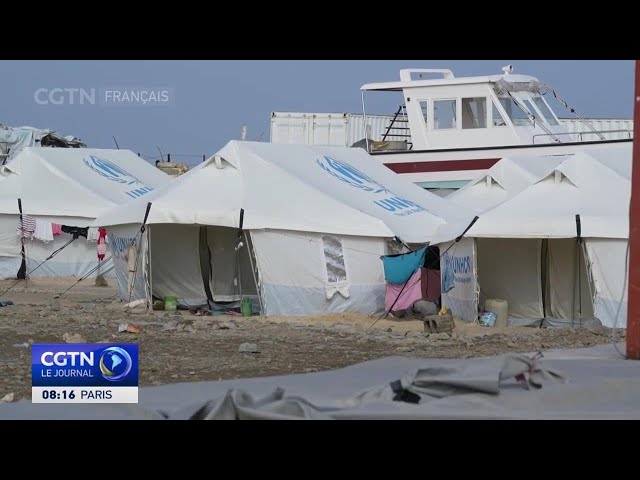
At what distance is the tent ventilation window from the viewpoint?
19125 mm

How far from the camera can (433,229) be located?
21016mm

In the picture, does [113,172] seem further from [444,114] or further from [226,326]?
[226,326]

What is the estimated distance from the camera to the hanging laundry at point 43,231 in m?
28.2

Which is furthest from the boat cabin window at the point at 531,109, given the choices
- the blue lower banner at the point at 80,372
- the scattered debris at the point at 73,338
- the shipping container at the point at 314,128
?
the blue lower banner at the point at 80,372

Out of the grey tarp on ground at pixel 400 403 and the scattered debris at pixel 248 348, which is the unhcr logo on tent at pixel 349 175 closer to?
the scattered debris at pixel 248 348

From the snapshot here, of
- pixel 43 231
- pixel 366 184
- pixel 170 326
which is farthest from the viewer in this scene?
pixel 43 231

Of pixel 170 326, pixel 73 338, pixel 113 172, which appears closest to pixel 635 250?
pixel 73 338

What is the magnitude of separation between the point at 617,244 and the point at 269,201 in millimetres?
6219

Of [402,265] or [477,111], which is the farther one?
[477,111]

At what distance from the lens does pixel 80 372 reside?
729 cm

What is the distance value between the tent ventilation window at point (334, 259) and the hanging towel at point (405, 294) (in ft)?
2.69

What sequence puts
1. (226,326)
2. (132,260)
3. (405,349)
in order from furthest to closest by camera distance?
(132,260)
(226,326)
(405,349)

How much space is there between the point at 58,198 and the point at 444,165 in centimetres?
982
